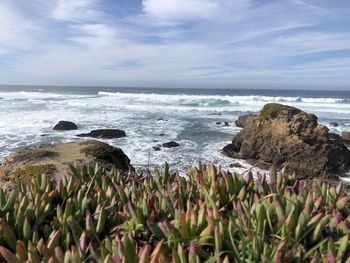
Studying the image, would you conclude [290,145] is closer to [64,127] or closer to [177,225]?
[64,127]

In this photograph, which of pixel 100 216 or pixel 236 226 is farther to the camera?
pixel 100 216

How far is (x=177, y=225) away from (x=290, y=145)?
1415cm

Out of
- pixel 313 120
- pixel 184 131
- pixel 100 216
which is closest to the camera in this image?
pixel 100 216

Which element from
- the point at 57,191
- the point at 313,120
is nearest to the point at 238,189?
the point at 57,191

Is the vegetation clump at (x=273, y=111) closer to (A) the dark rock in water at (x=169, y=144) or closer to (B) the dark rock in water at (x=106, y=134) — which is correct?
(A) the dark rock in water at (x=169, y=144)

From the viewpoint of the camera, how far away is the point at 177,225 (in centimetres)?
216

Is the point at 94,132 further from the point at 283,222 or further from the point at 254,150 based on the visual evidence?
the point at 283,222

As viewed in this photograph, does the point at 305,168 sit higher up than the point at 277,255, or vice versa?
the point at 277,255

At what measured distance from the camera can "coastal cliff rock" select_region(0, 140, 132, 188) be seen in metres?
5.51

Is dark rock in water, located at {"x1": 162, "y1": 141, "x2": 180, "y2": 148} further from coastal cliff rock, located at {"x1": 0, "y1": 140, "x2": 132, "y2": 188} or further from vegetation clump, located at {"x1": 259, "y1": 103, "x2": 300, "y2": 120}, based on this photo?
coastal cliff rock, located at {"x1": 0, "y1": 140, "x2": 132, "y2": 188}

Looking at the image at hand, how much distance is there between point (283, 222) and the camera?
83.9 inches

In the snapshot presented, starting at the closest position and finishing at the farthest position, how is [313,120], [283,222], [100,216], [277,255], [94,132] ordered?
[277,255] → [283,222] → [100,216] → [313,120] → [94,132]

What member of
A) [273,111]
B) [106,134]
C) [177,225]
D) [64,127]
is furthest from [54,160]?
[64,127]

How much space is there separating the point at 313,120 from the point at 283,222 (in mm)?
15059
